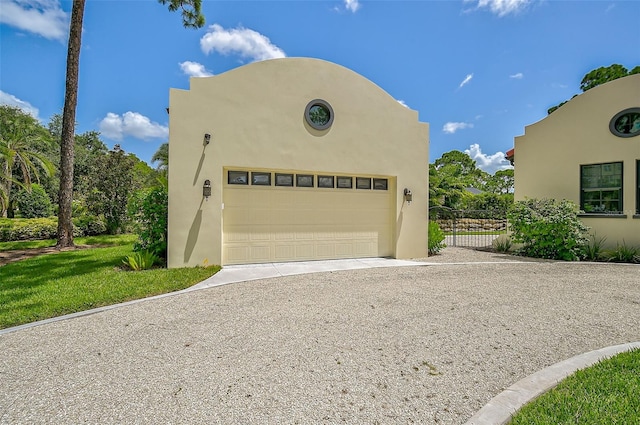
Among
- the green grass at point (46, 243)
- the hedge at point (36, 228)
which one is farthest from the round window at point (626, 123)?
the hedge at point (36, 228)

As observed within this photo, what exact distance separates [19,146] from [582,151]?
92.4 ft

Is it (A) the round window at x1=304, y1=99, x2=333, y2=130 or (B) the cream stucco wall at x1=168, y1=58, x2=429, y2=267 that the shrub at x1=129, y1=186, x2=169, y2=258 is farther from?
(A) the round window at x1=304, y1=99, x2=333, y2=130

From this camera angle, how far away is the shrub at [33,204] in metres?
16.3

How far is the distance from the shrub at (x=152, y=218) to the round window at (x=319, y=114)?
4582 millimetres

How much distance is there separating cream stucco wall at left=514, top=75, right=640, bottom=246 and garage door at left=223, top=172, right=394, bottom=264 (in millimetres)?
6587

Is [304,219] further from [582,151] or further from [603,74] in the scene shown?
[603,74]

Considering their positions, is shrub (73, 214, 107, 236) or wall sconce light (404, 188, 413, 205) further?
shrub (73, 214, 107, 236)

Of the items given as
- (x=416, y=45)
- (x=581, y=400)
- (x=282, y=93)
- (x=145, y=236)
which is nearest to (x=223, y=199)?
(x=145, y=236)

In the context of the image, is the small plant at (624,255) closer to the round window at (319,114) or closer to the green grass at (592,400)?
the green grass at (592,400)

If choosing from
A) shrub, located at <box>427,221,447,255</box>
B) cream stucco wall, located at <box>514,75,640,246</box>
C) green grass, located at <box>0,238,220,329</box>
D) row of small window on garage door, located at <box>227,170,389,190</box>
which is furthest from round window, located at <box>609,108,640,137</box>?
green grass, located at <box>0,238,220,329</box>

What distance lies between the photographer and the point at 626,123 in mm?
9695

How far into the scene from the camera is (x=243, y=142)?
26.1 ft

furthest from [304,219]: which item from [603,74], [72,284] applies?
[603,74]

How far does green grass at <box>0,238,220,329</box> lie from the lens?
459 cm
